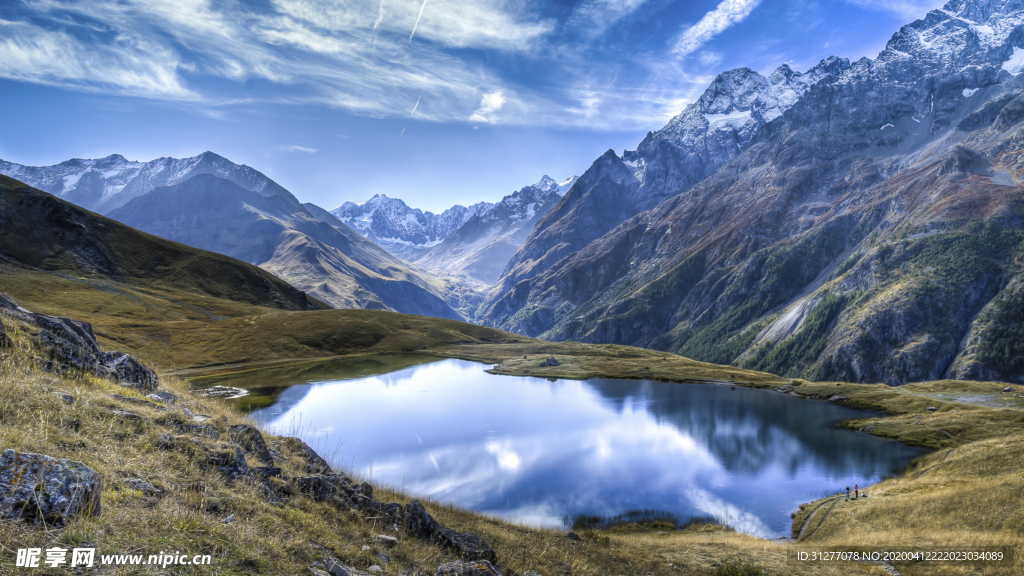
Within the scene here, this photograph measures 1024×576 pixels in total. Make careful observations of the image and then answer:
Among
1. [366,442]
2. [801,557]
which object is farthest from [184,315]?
[801,557]

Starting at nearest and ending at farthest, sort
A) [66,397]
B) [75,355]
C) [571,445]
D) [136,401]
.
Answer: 1. [66,397]
2. [136,401]
3. [75,355]
4. [571,445]

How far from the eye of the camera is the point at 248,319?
135875 mm

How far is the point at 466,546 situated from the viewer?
50.9ft

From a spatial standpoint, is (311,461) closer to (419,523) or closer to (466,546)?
(419,523)

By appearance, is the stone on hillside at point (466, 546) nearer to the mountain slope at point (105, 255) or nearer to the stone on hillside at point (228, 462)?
the stone on hillside at point (228, 462)

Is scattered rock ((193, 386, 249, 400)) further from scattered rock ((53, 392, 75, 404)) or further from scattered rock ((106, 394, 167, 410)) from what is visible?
scattered rock ((53, 392, 75, 404))

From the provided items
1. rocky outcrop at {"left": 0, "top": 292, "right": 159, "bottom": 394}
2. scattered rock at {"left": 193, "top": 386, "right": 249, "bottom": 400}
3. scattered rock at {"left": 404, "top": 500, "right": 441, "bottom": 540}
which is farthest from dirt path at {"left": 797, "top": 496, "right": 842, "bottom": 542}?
scattered rock at {"left": 193, "top": 386, "right": 249, "bottom": 400}

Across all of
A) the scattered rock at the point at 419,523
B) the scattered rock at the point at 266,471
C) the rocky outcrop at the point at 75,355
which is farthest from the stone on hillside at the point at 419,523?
the rocky outcrop at the point at 75,355

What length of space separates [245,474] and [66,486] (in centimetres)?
647

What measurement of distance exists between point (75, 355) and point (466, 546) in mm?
17193

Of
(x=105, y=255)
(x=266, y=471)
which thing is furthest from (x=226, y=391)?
(x=105, y=255)

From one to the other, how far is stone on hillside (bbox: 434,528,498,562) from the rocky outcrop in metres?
14.2

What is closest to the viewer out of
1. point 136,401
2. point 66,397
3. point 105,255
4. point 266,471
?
point 66,397

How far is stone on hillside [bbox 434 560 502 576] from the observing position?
12008 millimetres
